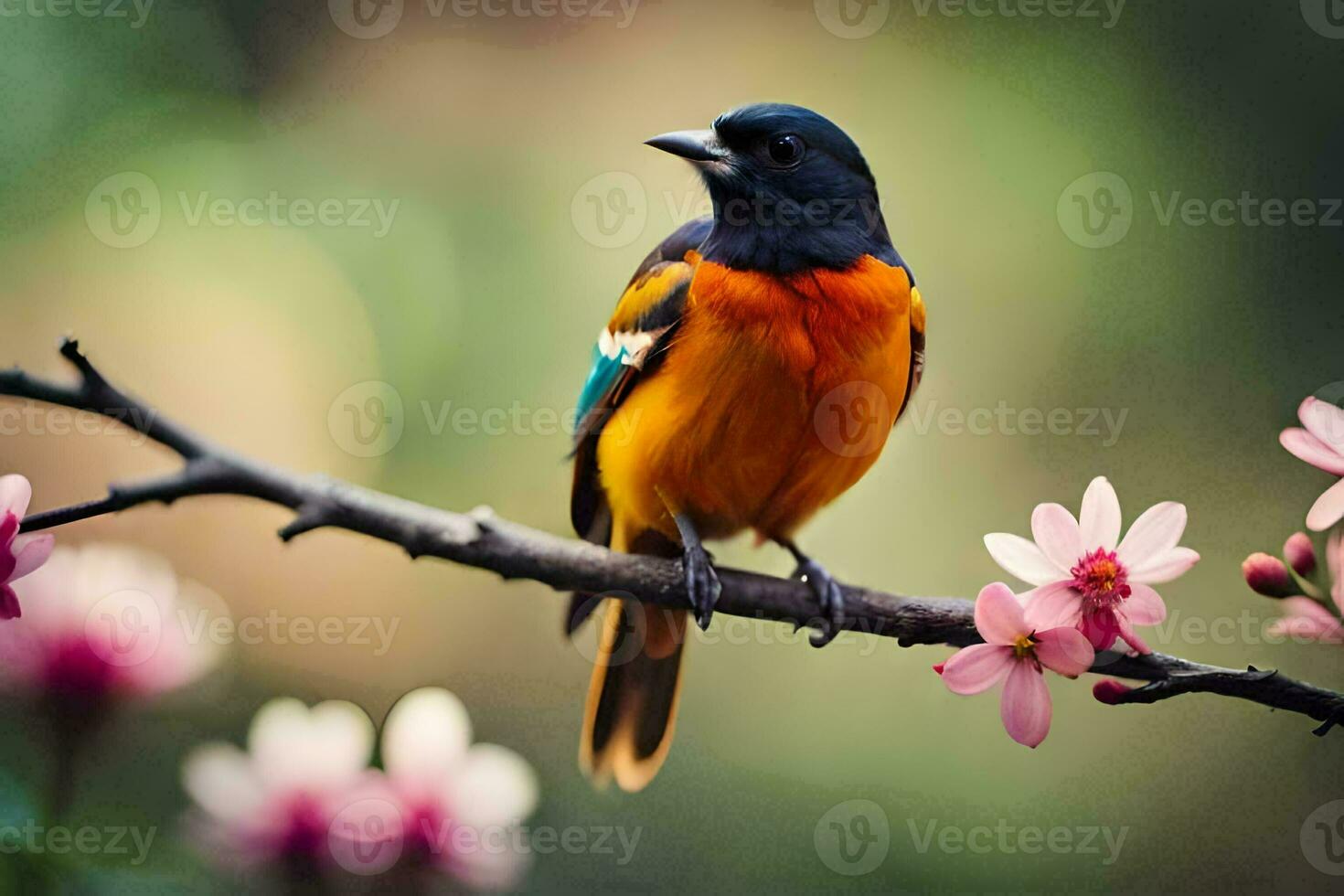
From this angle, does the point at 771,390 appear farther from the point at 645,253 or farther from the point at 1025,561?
the point at 645,253

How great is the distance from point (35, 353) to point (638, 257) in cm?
116

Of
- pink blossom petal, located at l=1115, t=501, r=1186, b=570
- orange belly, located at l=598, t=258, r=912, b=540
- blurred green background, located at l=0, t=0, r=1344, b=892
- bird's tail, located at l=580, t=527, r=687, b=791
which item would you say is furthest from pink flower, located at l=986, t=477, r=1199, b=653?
blurred green background, located at l=0, t=0, r=1344, b=892

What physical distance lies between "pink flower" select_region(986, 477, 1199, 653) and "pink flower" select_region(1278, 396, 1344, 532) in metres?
0.11

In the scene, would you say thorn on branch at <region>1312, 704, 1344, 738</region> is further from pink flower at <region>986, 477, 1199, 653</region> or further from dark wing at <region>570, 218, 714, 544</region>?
dark wing at <region>570, 218, 714, 544</region>

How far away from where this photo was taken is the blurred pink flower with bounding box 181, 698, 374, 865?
1.16 metres

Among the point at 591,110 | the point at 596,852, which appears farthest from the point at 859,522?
the point at 591,110

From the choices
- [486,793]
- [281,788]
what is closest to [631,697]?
[486,793]

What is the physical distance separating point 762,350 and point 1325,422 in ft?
2.52

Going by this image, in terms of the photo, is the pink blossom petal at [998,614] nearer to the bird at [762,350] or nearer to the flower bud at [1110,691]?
the flower bud at [1110,691]

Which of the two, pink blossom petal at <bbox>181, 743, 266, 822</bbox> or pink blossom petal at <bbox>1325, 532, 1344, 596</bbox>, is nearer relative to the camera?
pink blossom petal at <bbox>1325, 532, 1344, 596</bbox>

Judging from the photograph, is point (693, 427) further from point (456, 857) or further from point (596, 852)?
point (596, 852)

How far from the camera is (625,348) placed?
1739 mm

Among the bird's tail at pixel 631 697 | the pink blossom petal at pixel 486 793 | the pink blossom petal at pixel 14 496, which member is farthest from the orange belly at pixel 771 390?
the pink blossom petal at pixel 14 496

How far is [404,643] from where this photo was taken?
254 cm
